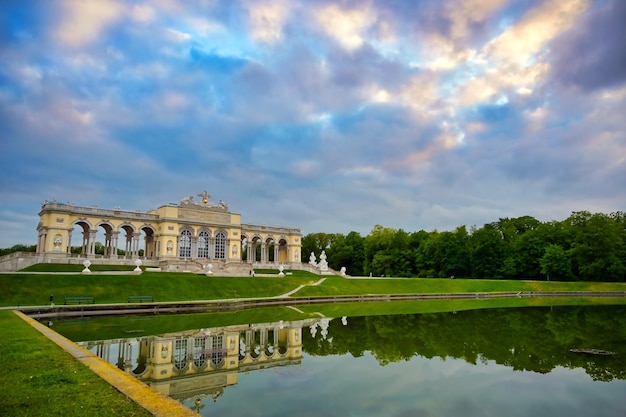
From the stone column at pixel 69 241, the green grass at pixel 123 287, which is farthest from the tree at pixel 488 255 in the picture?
the stone column at pixel 69 241

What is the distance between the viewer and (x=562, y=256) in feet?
219

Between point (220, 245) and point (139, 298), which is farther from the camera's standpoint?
→ point (220, 245)

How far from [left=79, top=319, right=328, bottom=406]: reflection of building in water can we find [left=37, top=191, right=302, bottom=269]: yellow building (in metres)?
38.9

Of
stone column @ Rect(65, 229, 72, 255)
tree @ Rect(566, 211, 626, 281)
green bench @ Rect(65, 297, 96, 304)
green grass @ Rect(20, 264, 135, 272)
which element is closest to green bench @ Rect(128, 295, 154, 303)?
green bench @ Rect(65, 297, 96, 304)

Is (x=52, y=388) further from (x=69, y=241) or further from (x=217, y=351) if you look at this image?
(x=69, y=241)

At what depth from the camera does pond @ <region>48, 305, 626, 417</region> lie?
9.95 meters

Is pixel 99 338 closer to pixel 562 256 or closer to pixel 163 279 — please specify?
pixel 163 279

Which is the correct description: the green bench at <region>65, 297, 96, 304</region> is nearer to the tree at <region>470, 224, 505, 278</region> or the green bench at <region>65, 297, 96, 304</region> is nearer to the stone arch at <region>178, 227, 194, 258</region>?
the stone arch at <region>178, 227, 194, 258</region>

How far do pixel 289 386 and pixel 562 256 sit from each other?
67.8 metres

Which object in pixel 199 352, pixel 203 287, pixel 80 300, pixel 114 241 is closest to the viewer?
pixel 199 352

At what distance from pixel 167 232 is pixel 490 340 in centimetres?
5092

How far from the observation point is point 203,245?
65.9 metres

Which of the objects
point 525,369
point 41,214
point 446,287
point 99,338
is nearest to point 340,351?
point 525,369

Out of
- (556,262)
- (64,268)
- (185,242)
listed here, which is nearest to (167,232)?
(185,242)
